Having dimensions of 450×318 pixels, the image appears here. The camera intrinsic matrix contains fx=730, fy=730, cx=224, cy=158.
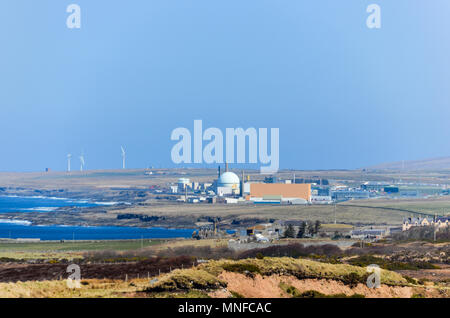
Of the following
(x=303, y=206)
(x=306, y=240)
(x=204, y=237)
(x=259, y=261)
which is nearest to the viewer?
(x=259, y=261)

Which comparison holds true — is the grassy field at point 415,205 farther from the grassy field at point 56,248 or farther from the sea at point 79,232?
the grassy field at point 56,248

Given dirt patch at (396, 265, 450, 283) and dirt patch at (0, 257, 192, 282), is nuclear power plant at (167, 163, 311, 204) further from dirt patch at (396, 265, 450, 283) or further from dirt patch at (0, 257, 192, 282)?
dirt patch at (0, 257, 192, 282)

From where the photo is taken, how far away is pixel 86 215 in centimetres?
13362

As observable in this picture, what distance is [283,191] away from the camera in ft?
500

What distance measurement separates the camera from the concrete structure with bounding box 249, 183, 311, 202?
5886 inches

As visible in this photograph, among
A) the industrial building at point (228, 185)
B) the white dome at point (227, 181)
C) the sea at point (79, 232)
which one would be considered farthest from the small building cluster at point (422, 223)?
the white dome at point (227, 181)

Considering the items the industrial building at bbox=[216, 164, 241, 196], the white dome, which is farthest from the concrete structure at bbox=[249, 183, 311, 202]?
the white dome

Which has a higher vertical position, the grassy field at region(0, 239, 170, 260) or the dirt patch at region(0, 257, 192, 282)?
the dirt patch at region(0, 257, 192, 282)

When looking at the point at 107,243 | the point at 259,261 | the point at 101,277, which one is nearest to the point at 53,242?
the point at 107,243

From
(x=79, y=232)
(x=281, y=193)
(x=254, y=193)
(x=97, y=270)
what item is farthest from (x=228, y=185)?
(x=97, y=270)

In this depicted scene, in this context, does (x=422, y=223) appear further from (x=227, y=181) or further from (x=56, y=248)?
(x=227, y=181)

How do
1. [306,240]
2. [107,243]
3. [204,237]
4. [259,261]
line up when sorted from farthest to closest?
[204,237]
[107,243]
[306,240]
[259,261]
